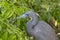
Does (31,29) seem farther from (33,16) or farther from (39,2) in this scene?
(39,2)

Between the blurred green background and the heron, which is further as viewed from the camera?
the heron

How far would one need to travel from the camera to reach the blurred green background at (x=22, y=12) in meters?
1.14

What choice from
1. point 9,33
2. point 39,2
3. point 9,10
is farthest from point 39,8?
point 9,33

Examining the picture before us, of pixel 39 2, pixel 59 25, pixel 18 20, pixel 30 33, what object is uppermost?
pixel 18 20

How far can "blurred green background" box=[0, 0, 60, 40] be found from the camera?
1139 millimetres

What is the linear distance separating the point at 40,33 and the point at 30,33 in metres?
0.13

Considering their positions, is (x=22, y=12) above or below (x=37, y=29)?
above

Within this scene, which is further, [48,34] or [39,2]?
[39,2]

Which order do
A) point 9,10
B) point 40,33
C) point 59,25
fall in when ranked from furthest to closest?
point 59,25
point 40,33
point 9,10

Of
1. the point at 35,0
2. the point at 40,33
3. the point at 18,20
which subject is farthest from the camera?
the point at 35,0

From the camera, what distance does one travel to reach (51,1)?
229cm

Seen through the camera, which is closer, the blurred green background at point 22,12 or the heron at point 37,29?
the blurred green background at point 22,12

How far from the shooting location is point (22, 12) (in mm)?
1567

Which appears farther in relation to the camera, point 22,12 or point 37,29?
point 37,29
